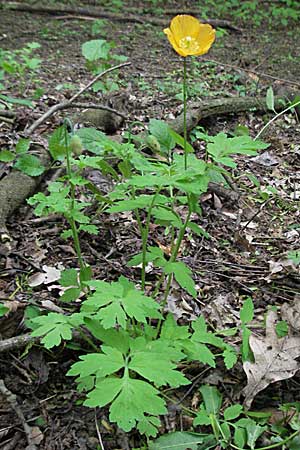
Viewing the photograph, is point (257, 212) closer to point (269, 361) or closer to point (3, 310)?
point (269, 361)

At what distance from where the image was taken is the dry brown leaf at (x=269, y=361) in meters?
1.88

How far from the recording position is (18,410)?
179 cm

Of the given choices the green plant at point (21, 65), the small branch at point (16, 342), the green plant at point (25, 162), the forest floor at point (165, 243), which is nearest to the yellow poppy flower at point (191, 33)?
the green plant at point (25, 162)

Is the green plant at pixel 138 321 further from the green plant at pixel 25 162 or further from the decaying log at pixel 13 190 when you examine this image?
the decaying log at pixel 13 190

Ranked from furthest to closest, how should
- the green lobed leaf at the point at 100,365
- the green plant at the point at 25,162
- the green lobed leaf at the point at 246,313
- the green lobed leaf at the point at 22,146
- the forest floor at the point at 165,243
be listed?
the green lobed leaf at the point at 22,146 → the green plant at the point at 25,162 → the green lobed leaf at the point at 246,313 → the forest floor at the point at 165,243 → the green lobed leaf at the point at 100,365

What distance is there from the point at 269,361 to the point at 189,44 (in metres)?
1.19

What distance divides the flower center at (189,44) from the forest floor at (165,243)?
1082mm

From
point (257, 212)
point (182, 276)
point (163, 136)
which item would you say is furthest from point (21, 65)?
point (182, 276)

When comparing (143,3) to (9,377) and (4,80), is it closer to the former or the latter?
(4,80)

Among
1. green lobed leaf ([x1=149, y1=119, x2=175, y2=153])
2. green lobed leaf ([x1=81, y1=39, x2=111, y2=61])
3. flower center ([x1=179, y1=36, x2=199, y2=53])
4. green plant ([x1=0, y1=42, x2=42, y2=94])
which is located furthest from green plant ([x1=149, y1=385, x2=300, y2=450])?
green lobed leaf ([x1=81, y1=39, x2=111, y2=61])

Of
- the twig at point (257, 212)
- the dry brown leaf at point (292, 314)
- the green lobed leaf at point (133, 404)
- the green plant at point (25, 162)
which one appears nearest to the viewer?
the green lobed leaf at point (133, 404)

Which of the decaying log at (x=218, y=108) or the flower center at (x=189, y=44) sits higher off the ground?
the flower center at (x=189, y=44)

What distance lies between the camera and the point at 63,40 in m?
6.90

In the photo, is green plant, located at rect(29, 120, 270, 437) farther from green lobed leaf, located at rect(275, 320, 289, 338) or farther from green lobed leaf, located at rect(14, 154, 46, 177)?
green lobed leaf, located at rect(14, 154, 46, 177)
